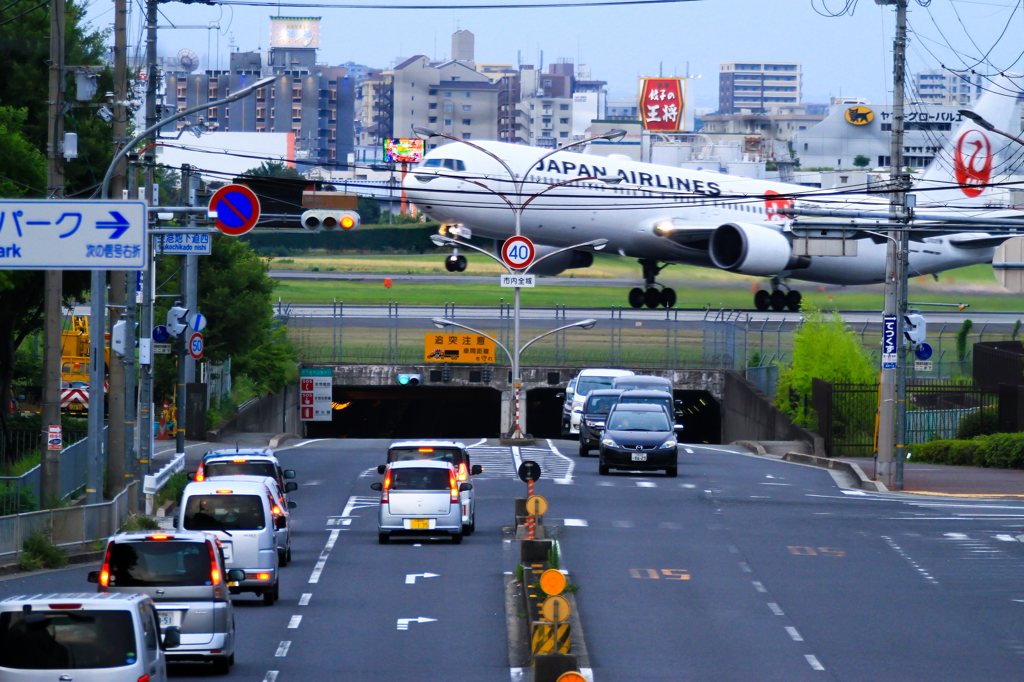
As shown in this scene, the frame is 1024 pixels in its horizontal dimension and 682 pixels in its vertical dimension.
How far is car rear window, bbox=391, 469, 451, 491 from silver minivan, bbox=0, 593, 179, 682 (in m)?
12.2

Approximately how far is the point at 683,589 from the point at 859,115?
12576 cm

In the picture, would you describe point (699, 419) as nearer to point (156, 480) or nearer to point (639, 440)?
point (639, 440)

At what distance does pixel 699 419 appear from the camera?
64812mm

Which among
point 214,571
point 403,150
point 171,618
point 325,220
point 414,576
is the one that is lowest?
point 414,576

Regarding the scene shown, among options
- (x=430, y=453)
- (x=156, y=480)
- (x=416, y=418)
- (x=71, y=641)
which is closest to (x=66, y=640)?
(x=71, y=641)

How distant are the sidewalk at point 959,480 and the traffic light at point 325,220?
574 inches

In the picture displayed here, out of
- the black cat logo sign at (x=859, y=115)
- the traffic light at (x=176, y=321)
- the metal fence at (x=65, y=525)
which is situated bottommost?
the metal fence at (x=65, y=525)

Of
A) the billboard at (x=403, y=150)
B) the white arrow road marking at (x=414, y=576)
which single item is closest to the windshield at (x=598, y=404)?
the white arrow road marking at (x=414, y=576)

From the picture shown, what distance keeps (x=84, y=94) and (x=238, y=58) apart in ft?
583

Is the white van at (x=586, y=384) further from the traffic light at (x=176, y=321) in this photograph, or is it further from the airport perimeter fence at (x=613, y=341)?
the traffic light at (x=176, y=321)

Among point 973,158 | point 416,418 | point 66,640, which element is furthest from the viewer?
point 416,418

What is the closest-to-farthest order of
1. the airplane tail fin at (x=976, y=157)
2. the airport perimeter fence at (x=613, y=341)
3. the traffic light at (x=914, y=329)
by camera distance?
1. the traffic light at (x=914, y=329)
2. the airport perimeter fence at (x=613, y=341)
3. the airplane tail fin at (x=976, y=157)

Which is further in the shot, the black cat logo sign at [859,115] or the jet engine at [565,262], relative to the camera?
the black cat logo sign at [859,115]

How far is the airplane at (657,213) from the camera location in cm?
4912
